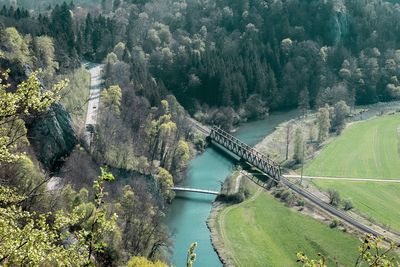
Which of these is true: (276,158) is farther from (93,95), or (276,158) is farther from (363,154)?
(93,95)

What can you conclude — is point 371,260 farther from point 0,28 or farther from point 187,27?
point 187,27

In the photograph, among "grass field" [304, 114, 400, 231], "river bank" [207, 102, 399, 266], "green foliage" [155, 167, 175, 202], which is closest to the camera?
"river bank" [207, 102, 399, 266]

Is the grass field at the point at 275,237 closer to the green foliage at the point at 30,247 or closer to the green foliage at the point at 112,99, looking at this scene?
the green foliage at the point at 112,99

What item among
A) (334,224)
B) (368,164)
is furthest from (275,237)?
(368,164)

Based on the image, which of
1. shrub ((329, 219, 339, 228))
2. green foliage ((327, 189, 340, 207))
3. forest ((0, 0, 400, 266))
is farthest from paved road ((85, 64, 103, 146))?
green foliage ((327, 189, 340, 207))

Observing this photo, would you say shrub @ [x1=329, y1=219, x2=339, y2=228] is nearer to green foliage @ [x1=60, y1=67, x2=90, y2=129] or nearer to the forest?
the forest

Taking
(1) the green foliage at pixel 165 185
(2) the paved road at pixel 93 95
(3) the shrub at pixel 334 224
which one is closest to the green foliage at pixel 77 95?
(2) the paved road at pixel 93 95

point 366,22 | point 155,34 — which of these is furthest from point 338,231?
point 366,22
